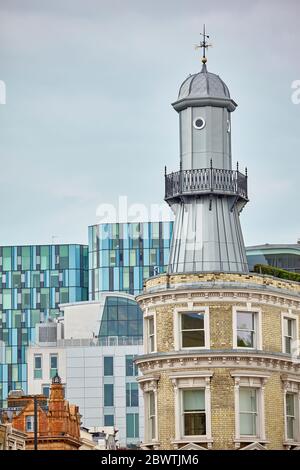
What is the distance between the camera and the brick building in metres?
107

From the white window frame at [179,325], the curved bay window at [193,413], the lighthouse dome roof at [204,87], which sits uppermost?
the lighthouse dome roof at [204,87]

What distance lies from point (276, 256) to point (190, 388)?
21589mm

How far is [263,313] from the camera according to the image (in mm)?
64500

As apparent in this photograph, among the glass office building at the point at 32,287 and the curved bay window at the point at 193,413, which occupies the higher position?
the glass office building at the point at 32,287

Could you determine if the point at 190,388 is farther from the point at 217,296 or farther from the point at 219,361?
the point at 217,296

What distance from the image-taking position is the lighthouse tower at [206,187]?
65875 mm

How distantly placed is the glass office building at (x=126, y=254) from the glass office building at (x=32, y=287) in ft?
21.8

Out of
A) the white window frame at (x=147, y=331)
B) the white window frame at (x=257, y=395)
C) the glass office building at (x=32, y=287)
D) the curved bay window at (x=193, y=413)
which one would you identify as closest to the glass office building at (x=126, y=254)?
the glass office building at (x=32, y=287)

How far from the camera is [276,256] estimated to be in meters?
83.4

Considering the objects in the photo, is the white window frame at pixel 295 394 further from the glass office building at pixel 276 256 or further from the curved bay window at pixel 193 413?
the glass office building at pixel 276 256

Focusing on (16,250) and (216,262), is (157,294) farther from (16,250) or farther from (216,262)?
(16,250)

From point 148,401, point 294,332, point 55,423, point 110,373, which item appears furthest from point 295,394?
point 110,373

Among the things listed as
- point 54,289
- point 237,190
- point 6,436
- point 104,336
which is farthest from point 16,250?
point 237,190

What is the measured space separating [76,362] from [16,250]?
52550mm
